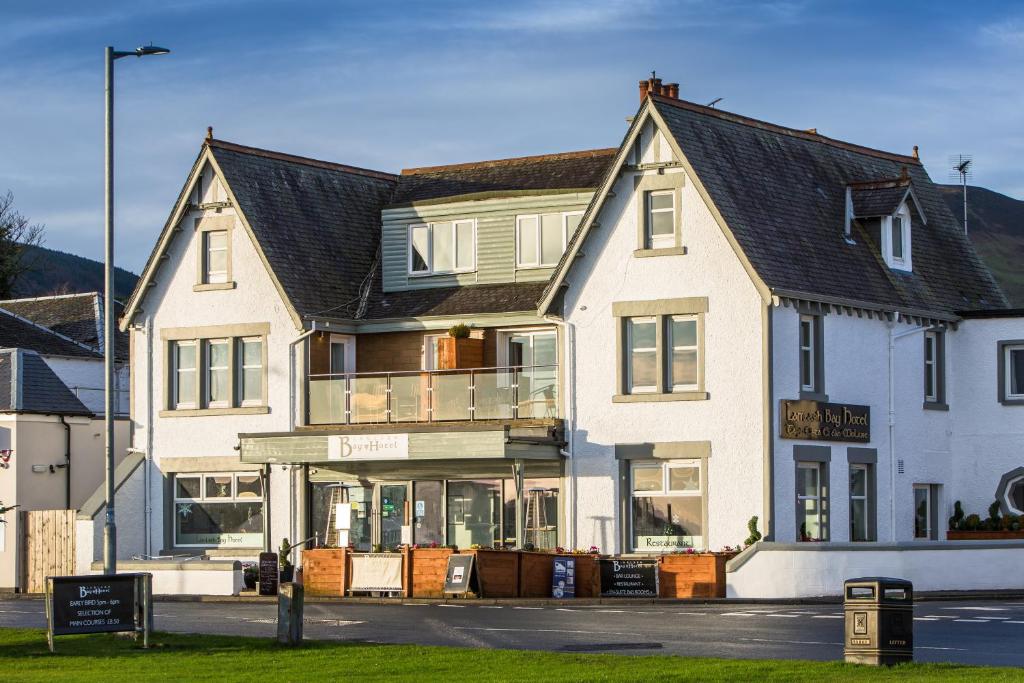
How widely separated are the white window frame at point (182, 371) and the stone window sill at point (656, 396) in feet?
35.2

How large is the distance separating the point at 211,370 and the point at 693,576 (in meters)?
14.1

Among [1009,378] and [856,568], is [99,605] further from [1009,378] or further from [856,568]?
[1009,378]

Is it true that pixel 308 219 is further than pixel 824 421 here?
Yes

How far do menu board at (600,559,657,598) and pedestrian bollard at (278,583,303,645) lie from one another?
1243 cm

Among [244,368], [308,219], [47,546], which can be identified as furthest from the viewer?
[308,219]

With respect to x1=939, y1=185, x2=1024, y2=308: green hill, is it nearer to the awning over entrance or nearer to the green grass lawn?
the awning over entrance

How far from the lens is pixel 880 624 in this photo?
2059 cm

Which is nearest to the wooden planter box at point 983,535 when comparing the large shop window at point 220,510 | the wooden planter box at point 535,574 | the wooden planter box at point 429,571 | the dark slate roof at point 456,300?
the wooden planter box at point 535,574

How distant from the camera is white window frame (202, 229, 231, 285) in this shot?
144ft

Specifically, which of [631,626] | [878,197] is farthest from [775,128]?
[631,626]

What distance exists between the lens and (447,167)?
4747 centimetres

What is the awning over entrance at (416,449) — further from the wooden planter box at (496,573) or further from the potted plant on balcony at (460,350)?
the wooden planter box at (496,573)

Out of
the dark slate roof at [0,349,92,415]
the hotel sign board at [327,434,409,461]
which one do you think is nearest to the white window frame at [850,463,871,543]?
the hotel sign board at [327,434,409,461]

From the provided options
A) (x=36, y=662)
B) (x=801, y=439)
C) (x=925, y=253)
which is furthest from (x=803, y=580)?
(x=36, y=662)
